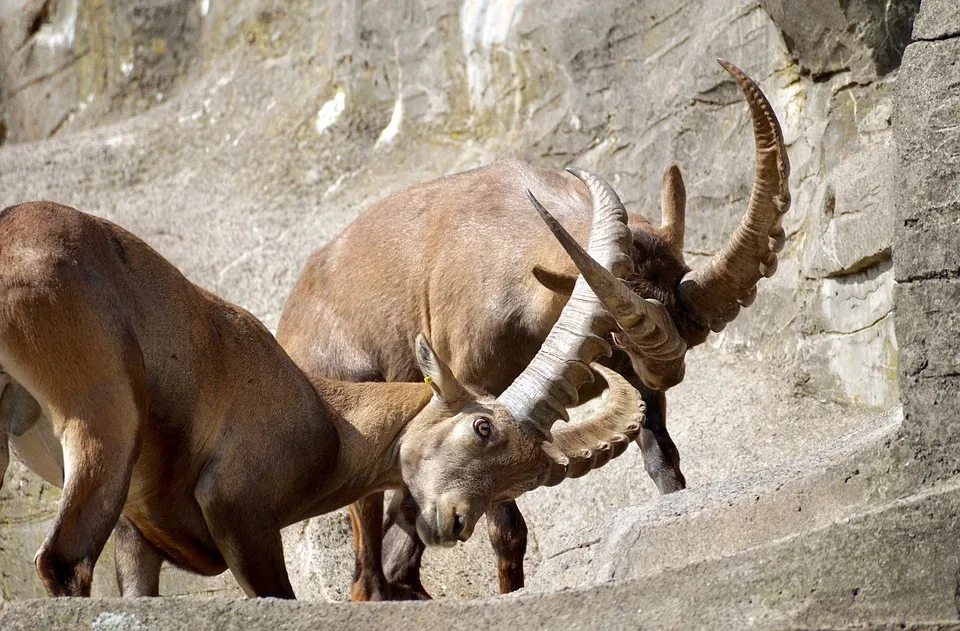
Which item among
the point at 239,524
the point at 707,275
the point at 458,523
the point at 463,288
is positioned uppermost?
the point at 707,275

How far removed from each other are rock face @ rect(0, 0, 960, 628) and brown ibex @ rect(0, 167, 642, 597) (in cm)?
70

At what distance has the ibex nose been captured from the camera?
6195mm

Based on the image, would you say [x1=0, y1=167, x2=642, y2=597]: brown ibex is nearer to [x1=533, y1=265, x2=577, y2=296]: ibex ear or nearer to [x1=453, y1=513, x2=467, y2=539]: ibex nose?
[x1=453, y1=513, x2=467, y2=539]: ibex nose

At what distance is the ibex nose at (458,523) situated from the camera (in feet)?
20.3

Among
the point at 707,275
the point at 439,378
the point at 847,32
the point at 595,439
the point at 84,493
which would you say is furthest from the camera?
the point at 847,32

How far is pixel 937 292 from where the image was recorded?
4.52 metres

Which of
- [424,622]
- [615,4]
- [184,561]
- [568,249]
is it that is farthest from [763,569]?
[615,4]

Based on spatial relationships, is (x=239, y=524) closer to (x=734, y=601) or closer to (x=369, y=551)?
(x=369, y=551)

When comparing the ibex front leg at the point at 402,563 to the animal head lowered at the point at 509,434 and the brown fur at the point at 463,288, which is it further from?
the animal head lowered at the point at 509,434

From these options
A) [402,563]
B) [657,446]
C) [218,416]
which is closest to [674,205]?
[657,446]

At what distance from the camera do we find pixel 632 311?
21.6ft

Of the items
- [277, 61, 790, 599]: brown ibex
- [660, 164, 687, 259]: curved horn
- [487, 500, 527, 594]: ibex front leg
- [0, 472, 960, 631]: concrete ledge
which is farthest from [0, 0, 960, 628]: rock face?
[660, 164, 687, 259]: curved horn

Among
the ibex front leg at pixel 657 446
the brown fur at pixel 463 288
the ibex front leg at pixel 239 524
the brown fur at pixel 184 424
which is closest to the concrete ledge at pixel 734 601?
the brown fur at pixel 184 424

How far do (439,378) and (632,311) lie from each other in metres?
1.01
